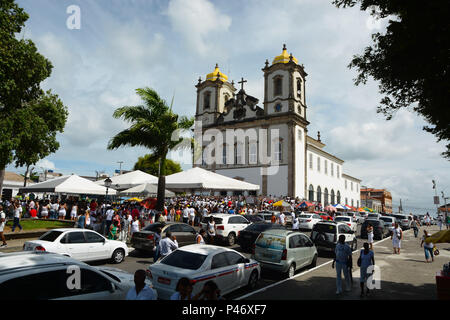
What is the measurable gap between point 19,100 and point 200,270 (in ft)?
51.3

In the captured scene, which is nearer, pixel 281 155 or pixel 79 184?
pixel 79 184

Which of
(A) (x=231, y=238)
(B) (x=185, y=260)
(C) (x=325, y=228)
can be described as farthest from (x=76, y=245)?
(C) (x=325, y=228)

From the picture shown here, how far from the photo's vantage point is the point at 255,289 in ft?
28.1

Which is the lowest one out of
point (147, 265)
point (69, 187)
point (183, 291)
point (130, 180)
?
point (147, 265)

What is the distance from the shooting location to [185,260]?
724 centimetres

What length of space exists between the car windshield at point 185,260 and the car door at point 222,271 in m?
0.36

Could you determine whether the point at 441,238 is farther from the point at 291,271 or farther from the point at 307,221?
the point at 307,221

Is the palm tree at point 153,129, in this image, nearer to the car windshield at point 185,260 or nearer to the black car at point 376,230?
the car windshield at point 185,260

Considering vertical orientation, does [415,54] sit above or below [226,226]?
above

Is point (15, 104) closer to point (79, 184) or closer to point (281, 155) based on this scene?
point (79, 184)

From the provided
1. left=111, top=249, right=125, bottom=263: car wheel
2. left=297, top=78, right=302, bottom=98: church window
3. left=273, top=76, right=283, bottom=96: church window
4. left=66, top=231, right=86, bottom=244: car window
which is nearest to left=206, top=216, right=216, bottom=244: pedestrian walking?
left=111, top=249, right=125, bottom=263: car wheel

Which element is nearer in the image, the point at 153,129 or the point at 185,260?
the point at 185,260
